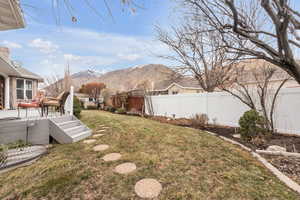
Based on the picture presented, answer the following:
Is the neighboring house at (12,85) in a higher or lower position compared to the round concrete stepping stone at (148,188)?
higher

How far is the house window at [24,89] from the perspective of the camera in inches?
410

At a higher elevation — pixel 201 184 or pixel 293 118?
pixel 293 118

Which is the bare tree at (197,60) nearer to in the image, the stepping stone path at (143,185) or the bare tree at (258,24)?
the bare tree at (258,24)

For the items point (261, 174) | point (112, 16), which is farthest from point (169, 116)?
point (112, 16)

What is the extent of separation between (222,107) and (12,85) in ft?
42.2

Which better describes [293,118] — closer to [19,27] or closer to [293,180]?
[293,180]

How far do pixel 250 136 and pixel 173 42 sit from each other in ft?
23.6

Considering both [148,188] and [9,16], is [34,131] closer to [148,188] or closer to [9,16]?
[9,16]

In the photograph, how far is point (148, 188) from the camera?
7.82ft

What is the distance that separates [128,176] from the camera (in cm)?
270

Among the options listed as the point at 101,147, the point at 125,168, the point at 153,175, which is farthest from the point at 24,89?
the point at 153,175

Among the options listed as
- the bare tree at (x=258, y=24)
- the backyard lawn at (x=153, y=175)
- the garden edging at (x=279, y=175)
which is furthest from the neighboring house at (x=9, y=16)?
the garden edging at (x=279, y=175)

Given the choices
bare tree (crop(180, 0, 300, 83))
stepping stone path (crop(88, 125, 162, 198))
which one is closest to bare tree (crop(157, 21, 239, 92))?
bare tree (crop(180, 0, 300, 83))

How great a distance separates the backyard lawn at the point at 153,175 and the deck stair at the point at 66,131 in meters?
0.56
